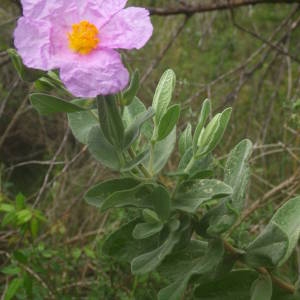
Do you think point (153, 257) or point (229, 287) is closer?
Answer: point (153, 257)

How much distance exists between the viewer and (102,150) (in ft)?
2.84

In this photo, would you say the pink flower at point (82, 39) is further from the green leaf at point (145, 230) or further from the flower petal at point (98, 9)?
the green leaf at point (145, 230)

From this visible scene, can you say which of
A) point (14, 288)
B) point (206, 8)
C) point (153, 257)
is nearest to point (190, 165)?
point (153, 257)

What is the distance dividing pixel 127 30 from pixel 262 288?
495 millimetres

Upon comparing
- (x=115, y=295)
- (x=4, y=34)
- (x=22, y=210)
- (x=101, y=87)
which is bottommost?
(x=115, y=295)

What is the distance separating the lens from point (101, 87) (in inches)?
28.1

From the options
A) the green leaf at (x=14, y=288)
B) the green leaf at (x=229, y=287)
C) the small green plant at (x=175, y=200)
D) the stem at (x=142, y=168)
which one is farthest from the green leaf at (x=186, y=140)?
the green leaf at (x=14, y=288)

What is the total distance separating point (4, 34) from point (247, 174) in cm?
257

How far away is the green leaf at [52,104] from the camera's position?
79 cm

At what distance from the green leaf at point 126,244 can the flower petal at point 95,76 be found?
311mm

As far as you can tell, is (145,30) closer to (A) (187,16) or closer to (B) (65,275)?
(B) (65,275)

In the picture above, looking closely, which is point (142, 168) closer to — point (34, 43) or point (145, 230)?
point (145, 230)

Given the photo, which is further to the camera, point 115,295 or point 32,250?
point 32,250

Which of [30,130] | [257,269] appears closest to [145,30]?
[257,269]
